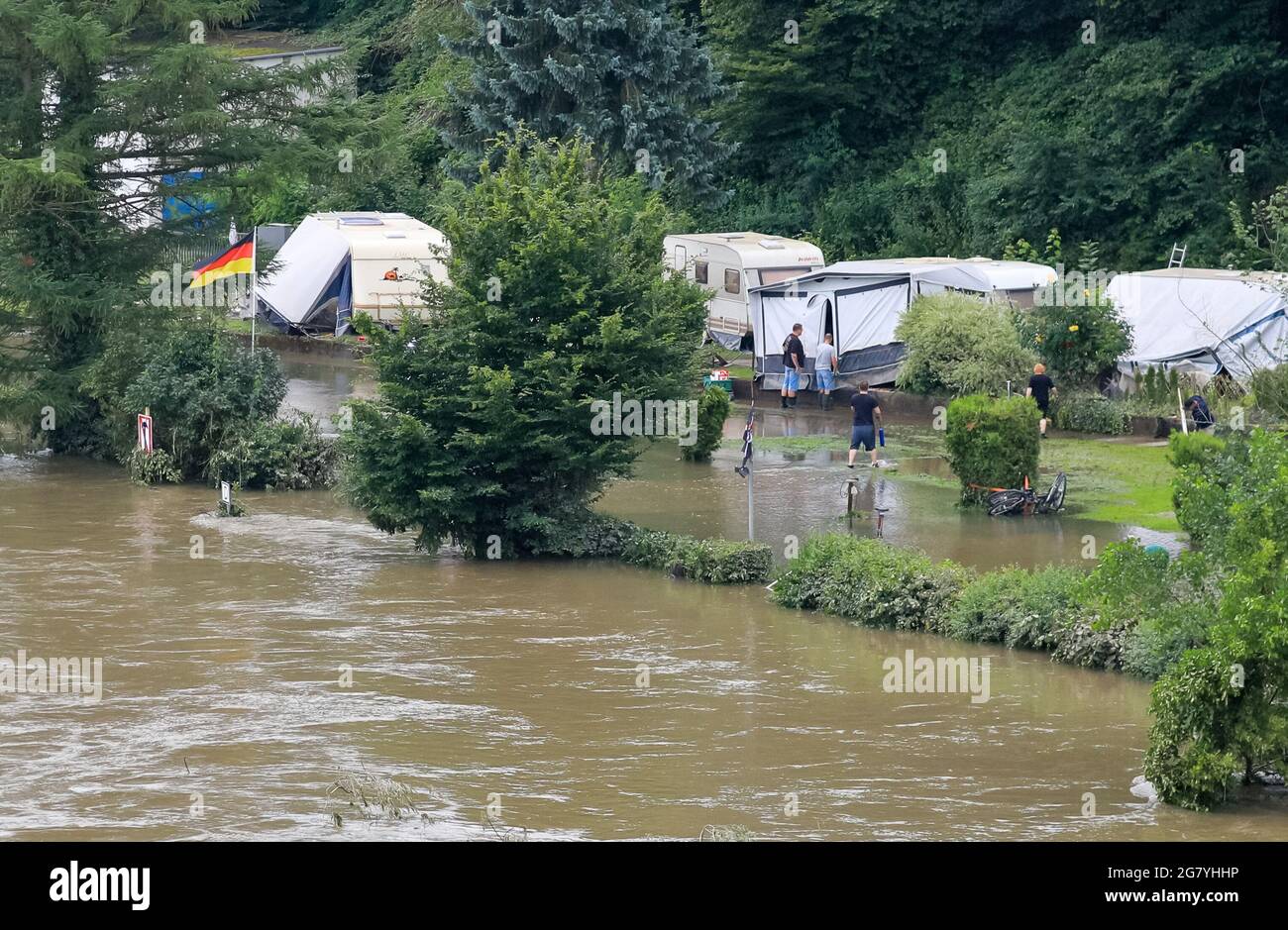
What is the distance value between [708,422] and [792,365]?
21.2 feet

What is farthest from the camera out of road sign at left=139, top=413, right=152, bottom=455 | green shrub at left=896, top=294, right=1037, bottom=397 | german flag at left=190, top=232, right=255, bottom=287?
green shrub at left=896, top=294, right=1037, bottom=397

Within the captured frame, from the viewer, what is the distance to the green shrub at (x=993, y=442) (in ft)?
75.0

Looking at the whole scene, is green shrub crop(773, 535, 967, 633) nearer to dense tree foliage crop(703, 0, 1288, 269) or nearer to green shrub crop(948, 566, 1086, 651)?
green shrub crop(948, 566, 1086, 651)

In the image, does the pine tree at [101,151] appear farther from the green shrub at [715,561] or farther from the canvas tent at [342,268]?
the green shrub at [715,561]

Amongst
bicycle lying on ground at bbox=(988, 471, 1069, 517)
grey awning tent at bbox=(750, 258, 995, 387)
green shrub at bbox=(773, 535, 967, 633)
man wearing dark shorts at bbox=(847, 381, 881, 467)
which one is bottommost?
green shrub at bbox=(773, 535, 967, 633)

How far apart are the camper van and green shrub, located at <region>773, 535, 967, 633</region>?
1822 cm

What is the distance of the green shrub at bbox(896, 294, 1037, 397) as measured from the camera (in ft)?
99.5

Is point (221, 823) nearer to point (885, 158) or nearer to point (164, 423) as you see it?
point (164, 423)

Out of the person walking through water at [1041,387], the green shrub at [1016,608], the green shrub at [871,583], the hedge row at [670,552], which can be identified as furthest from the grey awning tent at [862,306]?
the green shrub at [1016,608]

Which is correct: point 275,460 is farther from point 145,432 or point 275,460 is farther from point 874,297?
point 874,297

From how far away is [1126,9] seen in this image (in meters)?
42.2

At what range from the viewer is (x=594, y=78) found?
4206 cm

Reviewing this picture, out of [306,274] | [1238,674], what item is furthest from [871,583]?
[306,274]

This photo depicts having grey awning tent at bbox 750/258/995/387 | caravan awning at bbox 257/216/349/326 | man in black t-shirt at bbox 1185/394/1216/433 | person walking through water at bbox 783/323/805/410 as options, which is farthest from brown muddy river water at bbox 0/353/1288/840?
caravan awning at bbox 257/216/349/326
